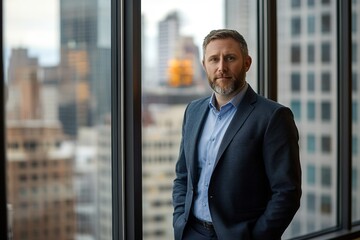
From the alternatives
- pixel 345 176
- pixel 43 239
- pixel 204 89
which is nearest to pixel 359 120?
pixel 345 176

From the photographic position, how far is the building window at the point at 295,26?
3.15 metres

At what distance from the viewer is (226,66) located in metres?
1.81

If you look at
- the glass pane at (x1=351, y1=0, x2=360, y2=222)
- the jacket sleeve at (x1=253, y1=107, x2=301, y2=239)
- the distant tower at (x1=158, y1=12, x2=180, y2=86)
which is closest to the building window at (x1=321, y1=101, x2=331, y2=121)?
the glass pane at (x1=351, y1=0, x2=360, y2=222)

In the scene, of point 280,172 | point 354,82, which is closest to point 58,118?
point 280,172

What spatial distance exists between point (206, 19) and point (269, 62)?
489mm

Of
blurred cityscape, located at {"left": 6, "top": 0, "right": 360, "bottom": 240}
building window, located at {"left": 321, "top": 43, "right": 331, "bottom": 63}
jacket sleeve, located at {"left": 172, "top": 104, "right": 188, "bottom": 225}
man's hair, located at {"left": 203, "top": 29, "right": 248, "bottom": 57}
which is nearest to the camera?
man's hair, located at {"left": 203, "top": 29, "right": 248, "bottom": 57}

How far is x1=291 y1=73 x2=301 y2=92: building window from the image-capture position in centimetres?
315

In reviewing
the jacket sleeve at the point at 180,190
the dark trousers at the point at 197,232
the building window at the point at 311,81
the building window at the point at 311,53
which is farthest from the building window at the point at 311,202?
the dark trousers at the point at 197,232

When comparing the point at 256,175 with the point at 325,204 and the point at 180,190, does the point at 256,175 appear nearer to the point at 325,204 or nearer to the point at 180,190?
the point at 180,190

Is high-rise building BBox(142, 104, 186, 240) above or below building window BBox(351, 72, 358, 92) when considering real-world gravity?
below

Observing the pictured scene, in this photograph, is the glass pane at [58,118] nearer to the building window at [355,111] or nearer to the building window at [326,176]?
the building window at [326,176]

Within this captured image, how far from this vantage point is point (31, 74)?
211 centimetres

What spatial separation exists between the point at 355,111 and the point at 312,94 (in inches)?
24.0

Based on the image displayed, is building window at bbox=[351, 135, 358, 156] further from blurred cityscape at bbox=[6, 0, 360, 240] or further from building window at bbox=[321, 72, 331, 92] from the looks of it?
blurred cityscape at bbox=[6, 0, 360, 240]
